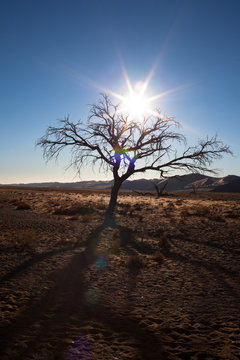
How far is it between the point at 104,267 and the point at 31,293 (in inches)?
→ 91.9

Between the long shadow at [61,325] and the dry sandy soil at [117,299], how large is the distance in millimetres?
14

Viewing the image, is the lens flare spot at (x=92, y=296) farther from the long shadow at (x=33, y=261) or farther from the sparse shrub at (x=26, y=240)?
the sparse shrub at (x=26, y=240)

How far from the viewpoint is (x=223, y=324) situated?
3994mm

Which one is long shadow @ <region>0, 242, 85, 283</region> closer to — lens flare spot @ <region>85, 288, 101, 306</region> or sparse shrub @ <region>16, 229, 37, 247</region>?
sparse shrub @ <region>16, 229, 37, 247</region>

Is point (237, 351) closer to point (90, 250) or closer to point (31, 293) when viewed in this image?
point (31, 293)

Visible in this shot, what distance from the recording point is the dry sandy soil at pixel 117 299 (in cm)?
335

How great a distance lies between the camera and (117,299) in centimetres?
492

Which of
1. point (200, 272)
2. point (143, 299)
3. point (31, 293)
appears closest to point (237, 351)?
point (143, 299)

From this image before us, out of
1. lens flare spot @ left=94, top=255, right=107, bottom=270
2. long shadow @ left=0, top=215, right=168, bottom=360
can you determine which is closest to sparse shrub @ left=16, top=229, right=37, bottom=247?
lens flare spot @ left=94, top=255, right=107, bottom=270

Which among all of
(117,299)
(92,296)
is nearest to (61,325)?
(92,296)

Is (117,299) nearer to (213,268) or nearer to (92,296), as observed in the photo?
(92,296)

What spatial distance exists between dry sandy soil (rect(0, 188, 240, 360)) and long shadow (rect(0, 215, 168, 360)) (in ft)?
0.05

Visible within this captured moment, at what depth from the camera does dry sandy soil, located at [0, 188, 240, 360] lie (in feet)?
11.0

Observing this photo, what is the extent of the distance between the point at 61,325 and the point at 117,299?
1.41m
